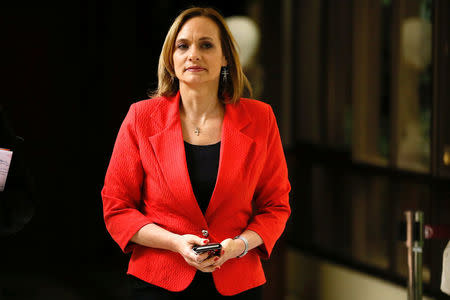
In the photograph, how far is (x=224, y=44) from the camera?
197cm

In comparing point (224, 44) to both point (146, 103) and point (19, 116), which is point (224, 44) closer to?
point (146, 103)

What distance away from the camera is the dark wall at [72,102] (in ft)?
18.3

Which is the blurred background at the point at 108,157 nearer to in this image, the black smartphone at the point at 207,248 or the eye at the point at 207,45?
the eye at the point at 207,45

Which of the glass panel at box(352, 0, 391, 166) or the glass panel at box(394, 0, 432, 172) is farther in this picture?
the glass panel at box(352, 0, 391, 166)

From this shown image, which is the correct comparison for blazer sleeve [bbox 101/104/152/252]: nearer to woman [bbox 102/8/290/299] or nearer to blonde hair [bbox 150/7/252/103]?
woman [bbox 102/8/290/299]

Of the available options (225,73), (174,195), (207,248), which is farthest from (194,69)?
(207,248)

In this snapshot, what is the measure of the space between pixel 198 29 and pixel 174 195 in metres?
0.51

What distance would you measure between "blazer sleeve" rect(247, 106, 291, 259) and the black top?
6.8 inches

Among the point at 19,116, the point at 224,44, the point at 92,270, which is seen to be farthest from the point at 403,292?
the point at 19,116

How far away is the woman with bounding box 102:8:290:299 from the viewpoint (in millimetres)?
1878

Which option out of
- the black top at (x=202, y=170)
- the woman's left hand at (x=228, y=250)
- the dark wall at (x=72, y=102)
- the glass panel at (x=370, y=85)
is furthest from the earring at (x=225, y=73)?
the glass panel at (x=370, y=85)

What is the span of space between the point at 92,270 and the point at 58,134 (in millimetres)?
1285

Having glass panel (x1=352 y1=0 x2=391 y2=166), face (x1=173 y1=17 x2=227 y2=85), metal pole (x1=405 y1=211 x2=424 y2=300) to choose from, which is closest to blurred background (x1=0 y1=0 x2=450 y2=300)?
glass panel (x1=352 y1=0 x2=391 y2=166)

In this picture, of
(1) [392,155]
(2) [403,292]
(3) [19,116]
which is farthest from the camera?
(1) [392,155]
